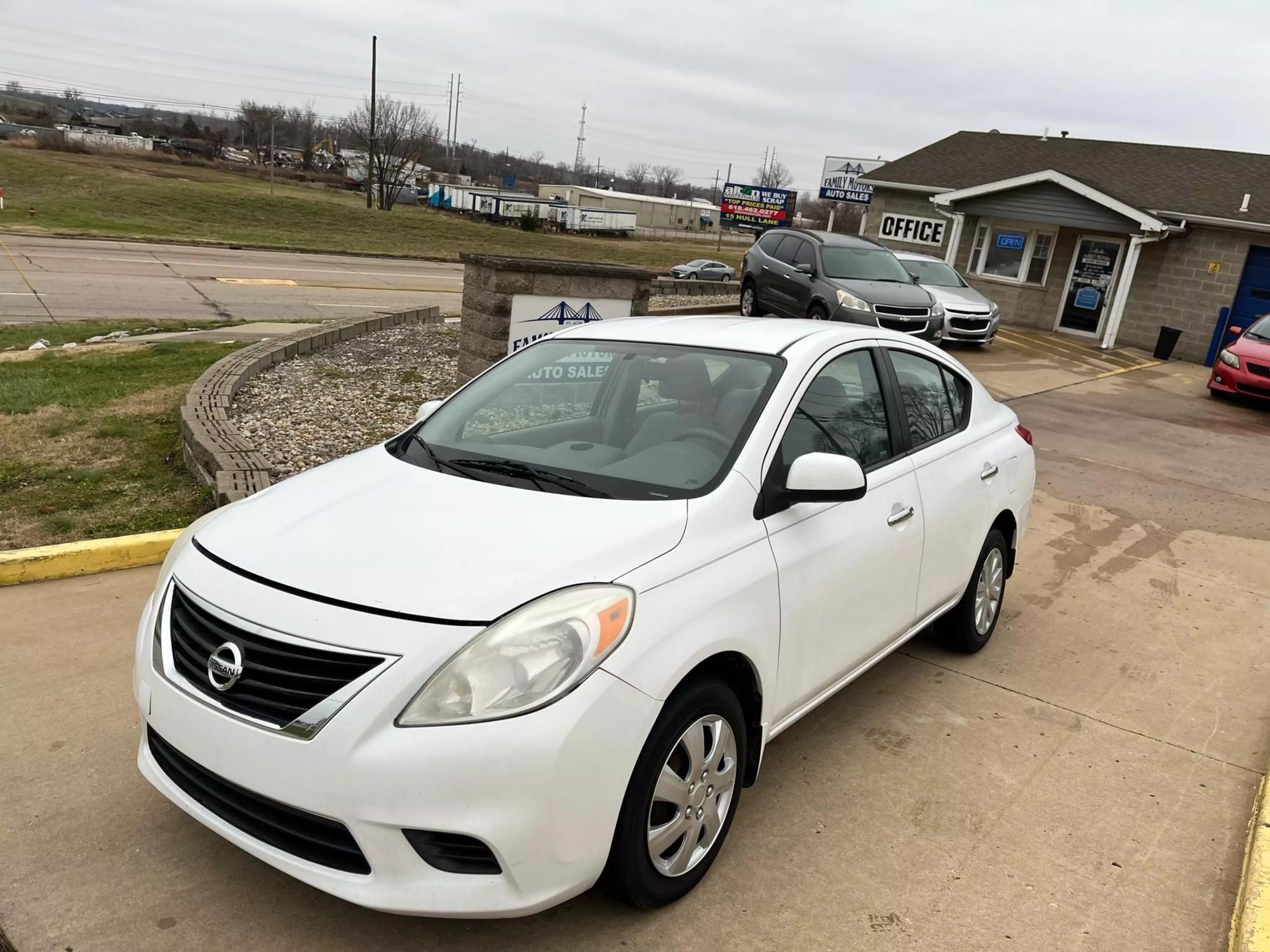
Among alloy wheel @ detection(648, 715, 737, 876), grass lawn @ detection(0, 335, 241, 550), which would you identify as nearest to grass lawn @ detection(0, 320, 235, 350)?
grass lawn @ detection(0, 335, 241, 550)

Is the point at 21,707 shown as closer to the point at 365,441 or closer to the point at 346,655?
the point at 346,655

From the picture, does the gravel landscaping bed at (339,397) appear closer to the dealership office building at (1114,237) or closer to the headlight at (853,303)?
the headlight at (853,303)

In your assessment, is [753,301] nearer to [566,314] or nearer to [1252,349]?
[1252,349]

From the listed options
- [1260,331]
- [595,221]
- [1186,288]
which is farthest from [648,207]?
[1260,331]

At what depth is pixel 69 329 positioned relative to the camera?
1373 cm

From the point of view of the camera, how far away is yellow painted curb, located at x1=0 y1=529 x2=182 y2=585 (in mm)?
4895

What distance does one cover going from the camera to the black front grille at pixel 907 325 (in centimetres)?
1413

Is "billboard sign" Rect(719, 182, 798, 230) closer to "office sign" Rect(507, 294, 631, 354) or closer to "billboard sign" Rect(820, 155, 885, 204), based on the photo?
"billboard sign" Rect(820, 155, 885, 204)

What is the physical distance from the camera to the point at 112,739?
3.60m

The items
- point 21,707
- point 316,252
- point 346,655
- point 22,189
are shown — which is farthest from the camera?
point 22,189

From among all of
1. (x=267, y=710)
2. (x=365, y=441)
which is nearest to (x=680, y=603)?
(x=267, y=710)

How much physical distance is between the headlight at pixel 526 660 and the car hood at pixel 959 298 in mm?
15474

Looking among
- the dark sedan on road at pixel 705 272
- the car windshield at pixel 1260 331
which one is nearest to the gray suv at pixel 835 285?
the car windshield at pixel 1260 331

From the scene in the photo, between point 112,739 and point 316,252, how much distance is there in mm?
29000
